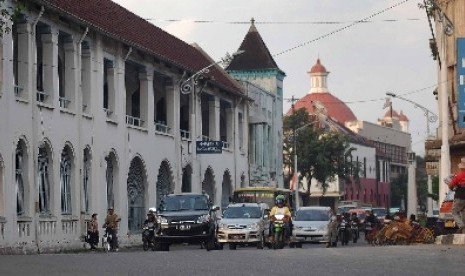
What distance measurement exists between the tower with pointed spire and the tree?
1644 cm

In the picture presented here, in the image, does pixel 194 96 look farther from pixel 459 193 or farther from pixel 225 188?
pixel 459 193

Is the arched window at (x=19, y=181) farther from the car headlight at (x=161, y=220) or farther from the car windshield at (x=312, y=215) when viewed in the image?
the car windshield at (x=312, y=215)

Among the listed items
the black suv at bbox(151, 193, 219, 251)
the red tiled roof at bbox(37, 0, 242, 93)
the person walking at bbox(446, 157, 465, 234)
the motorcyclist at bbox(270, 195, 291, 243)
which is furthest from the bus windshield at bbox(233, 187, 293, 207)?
the person walking at bbox(446, 157, 465, 234)

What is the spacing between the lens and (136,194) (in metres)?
60.0

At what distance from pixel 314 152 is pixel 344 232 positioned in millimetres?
52897

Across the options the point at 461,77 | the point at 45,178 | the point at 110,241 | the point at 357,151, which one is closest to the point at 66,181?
the point at 45,178

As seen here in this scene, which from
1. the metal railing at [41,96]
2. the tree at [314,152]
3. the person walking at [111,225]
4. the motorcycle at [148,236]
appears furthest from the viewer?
the tree at [314,152]

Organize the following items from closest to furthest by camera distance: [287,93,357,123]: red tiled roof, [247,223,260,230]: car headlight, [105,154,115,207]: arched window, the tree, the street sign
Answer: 1. [247,223,260,230]: car headlight
2. [105,154,115,207]: arched window
3. the street sign
4. the tree
5. [287,93,357,123]: red tiled roof

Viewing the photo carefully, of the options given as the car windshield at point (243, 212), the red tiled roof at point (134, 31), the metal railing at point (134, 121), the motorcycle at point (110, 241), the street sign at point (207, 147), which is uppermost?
the red tiled roof at point (134, 31)

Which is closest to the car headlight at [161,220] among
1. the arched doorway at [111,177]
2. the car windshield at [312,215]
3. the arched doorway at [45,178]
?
the arched doorway at [45,178]

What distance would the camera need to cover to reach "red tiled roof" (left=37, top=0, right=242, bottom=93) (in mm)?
50375

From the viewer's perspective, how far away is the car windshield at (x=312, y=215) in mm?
50094

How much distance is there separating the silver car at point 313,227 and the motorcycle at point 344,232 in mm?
7341

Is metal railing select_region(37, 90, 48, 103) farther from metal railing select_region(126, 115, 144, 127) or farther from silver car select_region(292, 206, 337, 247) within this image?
metal railing select_region(126, 115, 144, 127)
